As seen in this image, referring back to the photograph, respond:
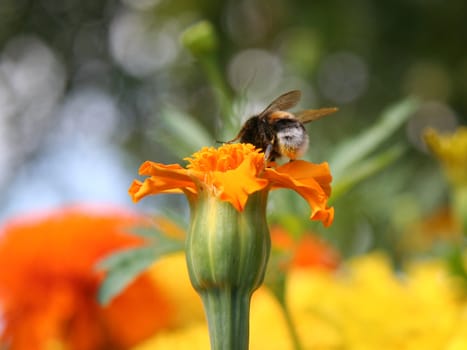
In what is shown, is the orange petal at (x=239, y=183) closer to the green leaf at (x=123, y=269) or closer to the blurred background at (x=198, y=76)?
the green leaf at (x=123, y=269)

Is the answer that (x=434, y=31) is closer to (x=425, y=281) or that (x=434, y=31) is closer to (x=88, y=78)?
(x=88, y=78)

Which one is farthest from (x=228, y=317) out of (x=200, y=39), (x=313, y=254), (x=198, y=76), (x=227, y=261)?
(x=198, y=76)

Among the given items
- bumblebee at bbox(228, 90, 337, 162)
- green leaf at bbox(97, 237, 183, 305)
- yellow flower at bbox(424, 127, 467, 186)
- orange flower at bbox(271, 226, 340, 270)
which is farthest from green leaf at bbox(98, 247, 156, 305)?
orange flower at bbox(271, 226, 340, 270)

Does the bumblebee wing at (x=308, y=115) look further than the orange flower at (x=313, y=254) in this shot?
No

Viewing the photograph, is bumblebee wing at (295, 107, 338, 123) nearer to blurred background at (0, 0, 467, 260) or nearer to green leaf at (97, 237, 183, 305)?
green leaf at (97, 237, 183, 305)

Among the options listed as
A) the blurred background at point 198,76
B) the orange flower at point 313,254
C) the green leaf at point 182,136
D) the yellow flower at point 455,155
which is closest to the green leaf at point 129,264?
the green leaf at point 182,136

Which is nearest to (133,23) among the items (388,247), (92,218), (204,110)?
(204,110)
